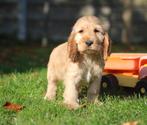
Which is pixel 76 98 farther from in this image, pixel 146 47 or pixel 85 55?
pixel 146 47

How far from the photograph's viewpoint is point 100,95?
7062 mm

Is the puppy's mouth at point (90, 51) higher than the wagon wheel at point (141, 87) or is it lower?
higher

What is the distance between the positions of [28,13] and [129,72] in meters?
9.64

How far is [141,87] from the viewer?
23.0ft

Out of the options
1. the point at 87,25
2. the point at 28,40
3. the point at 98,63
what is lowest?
the point at 28,40

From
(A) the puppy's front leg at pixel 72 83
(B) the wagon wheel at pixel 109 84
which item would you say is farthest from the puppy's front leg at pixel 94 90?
(B) the wagon wheel at pixel 109 84

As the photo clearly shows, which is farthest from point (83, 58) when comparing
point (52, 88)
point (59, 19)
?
point (59, 19)

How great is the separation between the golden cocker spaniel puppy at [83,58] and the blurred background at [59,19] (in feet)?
30.9

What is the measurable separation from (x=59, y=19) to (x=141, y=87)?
10.1 meters

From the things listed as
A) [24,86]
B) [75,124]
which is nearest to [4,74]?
[24,86]

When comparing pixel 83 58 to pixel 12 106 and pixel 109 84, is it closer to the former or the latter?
pixel 12 106

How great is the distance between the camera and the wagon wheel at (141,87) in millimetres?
6967

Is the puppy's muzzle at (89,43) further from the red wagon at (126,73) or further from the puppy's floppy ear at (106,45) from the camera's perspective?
the red wagon at (126,73)

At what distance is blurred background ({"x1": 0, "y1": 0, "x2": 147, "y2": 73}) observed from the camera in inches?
644
